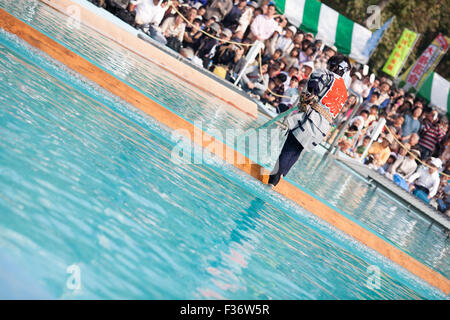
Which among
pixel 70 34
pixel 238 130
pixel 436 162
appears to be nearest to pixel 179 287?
pixel 238 130

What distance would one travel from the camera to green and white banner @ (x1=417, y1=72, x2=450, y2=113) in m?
14.0

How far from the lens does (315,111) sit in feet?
14.5

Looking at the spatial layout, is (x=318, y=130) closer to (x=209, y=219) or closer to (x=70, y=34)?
(x=209, y=219)

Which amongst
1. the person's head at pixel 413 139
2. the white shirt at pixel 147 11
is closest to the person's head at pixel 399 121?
the person's head at pixel 413 139

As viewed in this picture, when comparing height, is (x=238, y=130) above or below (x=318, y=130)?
below

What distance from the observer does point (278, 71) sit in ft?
36.1

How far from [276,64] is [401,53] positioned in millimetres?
5257

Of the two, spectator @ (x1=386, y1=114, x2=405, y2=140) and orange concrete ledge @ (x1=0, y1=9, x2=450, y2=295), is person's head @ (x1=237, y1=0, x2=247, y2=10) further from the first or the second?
orange concrete ledge @ (x1=0, y1=9, x2=450, y2=295)

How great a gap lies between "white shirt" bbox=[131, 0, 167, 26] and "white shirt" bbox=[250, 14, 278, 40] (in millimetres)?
2303

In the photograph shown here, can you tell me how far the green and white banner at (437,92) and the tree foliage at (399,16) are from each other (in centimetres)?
429

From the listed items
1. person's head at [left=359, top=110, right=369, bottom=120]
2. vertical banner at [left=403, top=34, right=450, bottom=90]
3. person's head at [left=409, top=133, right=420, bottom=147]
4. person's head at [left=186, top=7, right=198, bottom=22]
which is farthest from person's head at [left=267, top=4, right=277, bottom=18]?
vertical banner at [left=403, top=34, right=450, bottom=90]

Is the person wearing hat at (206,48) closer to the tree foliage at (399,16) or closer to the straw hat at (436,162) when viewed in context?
the straw hat at (436,162)
